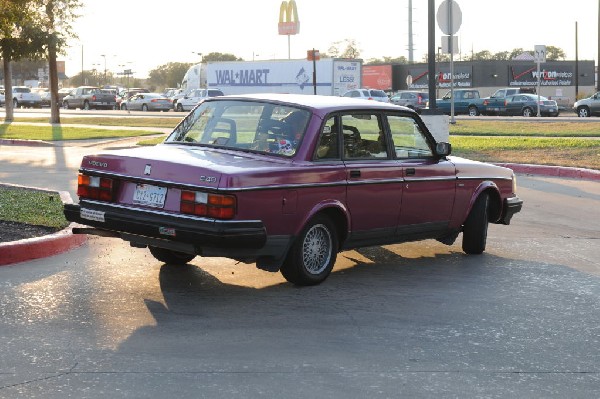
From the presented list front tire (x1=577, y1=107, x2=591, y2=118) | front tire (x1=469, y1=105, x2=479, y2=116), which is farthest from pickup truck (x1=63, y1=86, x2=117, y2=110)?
front tire (x1=577, y1=107, x2=591, y2=118)

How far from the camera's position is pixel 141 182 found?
797 cm

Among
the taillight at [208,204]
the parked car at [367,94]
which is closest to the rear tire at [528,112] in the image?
the parked car at [367,94]

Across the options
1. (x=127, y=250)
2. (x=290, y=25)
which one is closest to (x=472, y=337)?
(x=127, y=250)

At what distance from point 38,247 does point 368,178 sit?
10.0ft

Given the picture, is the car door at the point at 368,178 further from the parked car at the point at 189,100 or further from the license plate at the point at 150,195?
the parked car at the point at 189,100

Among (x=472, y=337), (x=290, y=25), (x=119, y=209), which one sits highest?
(x=290, y=25)

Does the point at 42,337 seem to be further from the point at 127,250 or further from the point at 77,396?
the point at 127,250

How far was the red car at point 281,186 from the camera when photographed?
764cm

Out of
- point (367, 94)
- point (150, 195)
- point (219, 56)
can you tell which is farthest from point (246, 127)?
point (219, 56)

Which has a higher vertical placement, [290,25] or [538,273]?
[290,25]

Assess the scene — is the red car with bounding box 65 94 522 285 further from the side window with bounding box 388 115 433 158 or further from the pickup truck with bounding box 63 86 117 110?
the pickup truck with bounding box 63 86 117 110

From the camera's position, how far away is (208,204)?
758 centimetres

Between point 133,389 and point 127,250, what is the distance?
4703 millimetres

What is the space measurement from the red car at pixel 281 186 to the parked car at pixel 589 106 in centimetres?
4106
